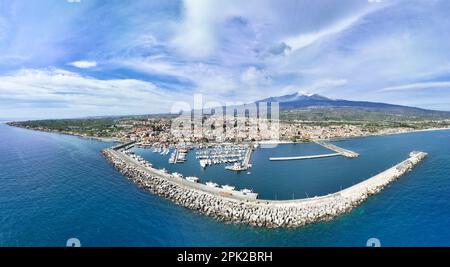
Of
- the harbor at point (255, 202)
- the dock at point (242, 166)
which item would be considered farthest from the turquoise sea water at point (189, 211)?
the dock at point (242, 166)

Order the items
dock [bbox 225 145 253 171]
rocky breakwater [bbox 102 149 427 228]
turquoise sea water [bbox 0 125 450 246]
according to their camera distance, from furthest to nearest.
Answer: dock [bbox 225 145 253 171] < rocky breakwater [bbox 102 149 427 228] < turquoise sea water [bbox 0 125 450 246]

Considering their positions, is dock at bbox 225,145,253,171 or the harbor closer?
the harbor

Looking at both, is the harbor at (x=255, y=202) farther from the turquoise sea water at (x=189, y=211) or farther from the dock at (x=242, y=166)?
the dock at (x=242, y=166)

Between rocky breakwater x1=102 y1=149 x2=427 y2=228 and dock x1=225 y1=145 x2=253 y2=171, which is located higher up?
dock x1=225 y1=145 x2=253 y2=171

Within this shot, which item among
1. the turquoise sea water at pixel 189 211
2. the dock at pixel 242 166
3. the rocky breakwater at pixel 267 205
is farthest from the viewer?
the dock at pixel 242 166

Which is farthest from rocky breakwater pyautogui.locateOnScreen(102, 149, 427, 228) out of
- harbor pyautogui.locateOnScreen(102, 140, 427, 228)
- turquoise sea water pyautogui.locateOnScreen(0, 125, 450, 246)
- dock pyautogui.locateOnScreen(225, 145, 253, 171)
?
dock pyautogui.locateOnScreen(225, 145, 253, 171)

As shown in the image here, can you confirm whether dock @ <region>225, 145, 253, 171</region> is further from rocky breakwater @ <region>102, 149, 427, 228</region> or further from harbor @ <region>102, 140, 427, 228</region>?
rocky breakwater @ <region>102, 149, 427, 228</region>

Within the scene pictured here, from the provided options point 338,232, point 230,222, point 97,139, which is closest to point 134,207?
point 230,222
